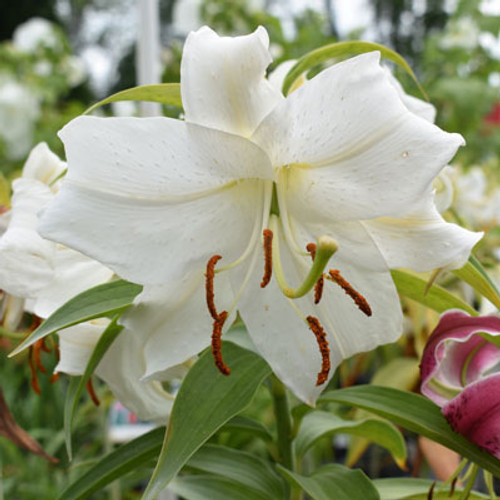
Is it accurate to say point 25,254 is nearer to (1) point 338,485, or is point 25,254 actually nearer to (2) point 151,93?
(2) point 151,93

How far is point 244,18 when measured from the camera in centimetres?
144

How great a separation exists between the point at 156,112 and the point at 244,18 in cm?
87

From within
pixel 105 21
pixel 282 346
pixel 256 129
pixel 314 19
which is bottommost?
pixel 105 21

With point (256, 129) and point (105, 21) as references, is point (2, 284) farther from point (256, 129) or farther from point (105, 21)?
point (105, 21)

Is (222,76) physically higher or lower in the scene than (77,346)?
higher

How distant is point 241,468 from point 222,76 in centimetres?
26

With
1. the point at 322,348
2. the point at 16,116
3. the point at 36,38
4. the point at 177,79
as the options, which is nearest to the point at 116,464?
the point at 322,348

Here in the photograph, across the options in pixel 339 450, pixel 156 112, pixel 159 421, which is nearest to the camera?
pixel 159 421

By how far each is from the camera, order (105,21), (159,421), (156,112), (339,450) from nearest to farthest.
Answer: (159,421) → (156,112) → (339,450) → (105,21)

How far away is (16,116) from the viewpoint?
1770 millimetres

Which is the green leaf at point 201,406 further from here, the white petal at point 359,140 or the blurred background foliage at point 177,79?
the blurred background foliage at point 177,79

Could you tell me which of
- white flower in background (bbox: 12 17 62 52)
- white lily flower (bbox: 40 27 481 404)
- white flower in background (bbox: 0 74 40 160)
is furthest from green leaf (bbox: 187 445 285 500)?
white flower in background (bbox: 12 17 62 52)

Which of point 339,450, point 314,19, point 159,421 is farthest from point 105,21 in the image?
point 159,421

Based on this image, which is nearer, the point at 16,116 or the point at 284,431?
the point at 284,431
